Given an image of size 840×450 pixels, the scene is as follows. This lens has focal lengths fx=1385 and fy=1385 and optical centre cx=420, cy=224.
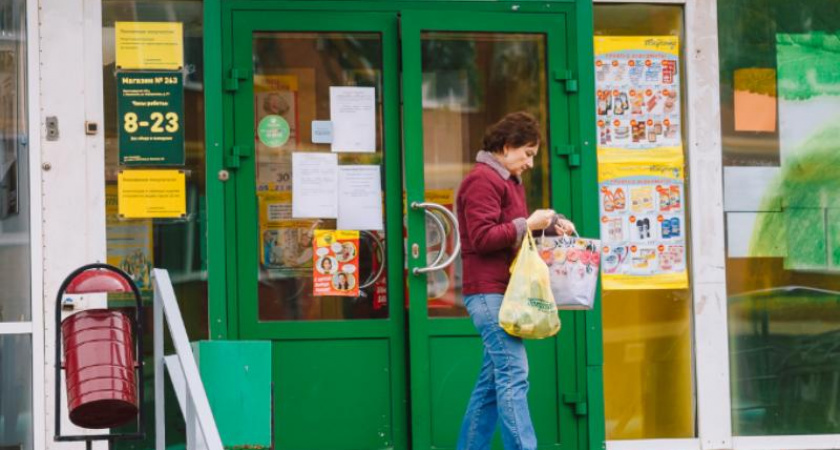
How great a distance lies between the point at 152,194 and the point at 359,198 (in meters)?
1.05

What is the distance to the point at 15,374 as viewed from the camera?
6801mm

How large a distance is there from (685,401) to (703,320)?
17.6 inches

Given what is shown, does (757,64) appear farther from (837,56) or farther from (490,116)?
(490,116)

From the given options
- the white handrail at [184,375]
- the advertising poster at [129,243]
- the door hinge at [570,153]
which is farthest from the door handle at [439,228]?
the white handrail at [184,375]

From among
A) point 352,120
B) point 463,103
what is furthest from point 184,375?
point 463,103

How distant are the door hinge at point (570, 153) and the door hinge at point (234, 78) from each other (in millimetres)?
1663

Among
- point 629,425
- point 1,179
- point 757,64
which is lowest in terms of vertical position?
point 629,425

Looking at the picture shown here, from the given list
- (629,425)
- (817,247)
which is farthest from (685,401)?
(817,247)

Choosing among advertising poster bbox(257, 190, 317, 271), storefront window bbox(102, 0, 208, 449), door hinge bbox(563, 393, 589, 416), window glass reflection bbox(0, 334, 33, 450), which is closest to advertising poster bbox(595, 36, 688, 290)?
door hinge bbox(563, 393, 589, 416)

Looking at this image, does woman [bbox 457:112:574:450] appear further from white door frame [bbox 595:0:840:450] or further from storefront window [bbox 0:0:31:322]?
storefront window [bbox 0:0:31:322]

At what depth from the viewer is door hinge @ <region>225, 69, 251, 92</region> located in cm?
700

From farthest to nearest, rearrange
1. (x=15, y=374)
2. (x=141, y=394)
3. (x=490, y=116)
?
(x=490, y=116)
(x=15, y=374)
(x=141, y=394)

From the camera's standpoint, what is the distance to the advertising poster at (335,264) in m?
7.10

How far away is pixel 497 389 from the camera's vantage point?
6109 mm
